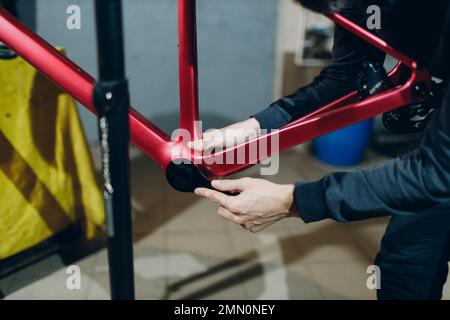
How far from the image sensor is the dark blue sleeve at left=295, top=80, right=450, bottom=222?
0.72 m

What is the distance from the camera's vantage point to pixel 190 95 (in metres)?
0.93

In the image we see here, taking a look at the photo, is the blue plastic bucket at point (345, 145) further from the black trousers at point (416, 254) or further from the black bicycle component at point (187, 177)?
the black bicycle component at point (187, 177)

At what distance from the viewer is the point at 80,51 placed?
2562 millimetres

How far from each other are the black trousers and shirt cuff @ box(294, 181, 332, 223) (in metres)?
0.26

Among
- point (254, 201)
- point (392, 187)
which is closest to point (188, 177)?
point (254, 201)

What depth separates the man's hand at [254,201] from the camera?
888mm

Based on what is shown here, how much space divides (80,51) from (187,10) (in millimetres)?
1907

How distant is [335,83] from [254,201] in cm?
44

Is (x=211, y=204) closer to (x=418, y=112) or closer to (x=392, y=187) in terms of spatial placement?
(x=418, y=112)

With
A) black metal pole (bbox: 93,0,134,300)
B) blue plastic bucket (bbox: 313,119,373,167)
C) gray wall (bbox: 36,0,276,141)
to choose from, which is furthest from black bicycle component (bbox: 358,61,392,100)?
gray wall (bbox: 36,0,276,141)

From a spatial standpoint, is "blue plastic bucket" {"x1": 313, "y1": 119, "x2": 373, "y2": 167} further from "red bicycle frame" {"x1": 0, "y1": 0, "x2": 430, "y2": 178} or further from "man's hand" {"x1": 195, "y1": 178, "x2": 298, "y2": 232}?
"man's hand" {"x1": 195, "y1": 178, "x2": 298, "y2": 232}

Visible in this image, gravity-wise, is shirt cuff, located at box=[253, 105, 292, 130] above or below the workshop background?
above

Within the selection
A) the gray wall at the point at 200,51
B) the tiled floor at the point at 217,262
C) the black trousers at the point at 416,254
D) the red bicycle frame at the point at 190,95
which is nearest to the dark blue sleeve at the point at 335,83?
the red bicycle frame at the point at 190,95
